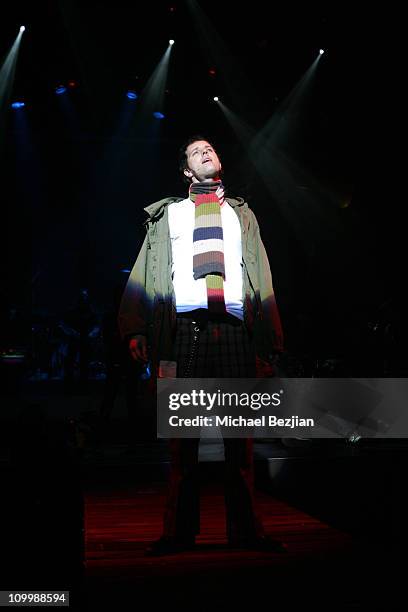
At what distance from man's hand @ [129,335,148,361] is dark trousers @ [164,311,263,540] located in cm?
14

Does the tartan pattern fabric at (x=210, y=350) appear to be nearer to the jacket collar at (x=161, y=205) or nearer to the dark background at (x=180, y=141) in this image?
the jacket collar at (x=161, y=205)

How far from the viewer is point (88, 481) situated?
3.61m

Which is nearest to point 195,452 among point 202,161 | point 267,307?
point 267,307

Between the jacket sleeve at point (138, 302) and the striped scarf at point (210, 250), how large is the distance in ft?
0.81

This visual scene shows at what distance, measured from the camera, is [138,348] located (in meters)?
2.35

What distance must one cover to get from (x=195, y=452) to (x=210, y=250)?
0.78m

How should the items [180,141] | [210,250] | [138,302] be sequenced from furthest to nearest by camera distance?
[180,141], [138,302], [210,250]

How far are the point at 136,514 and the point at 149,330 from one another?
1082 mm

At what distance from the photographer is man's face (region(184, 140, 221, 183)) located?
2.39 meters

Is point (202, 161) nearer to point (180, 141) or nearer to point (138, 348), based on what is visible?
point (138, 348)

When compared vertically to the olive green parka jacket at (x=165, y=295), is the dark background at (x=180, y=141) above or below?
above

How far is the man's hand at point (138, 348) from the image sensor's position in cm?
234

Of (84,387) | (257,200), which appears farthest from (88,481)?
(257,200)

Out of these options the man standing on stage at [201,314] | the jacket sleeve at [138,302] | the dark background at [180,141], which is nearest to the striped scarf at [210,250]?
the man standing on stage at [201,314]
